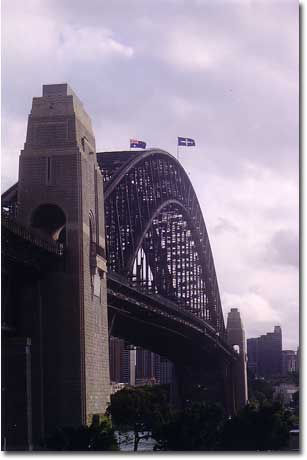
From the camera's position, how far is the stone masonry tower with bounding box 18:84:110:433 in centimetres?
4838

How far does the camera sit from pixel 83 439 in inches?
1705

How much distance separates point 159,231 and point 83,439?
6900 cm

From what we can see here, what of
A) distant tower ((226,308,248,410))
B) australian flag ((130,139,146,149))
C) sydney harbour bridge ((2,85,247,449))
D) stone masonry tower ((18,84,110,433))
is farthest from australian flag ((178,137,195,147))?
distant tower ((226,308,248,410))

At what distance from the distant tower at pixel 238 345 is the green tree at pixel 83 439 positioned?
276 ft

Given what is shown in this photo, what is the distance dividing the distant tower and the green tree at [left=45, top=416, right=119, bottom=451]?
276ft

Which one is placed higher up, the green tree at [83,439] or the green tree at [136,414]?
the green tree at [83,439]

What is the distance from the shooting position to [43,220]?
51.9 metres

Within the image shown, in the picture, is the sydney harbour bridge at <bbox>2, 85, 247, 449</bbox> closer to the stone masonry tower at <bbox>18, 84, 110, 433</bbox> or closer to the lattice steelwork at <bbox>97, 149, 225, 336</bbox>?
the stone masonry tower at <bbox>18, 84, 110, 433</bbox>

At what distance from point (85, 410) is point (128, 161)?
4252cm

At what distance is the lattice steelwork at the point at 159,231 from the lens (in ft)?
275

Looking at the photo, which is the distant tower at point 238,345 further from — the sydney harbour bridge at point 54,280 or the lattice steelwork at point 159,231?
the sydney harbour bridge at point 54,280

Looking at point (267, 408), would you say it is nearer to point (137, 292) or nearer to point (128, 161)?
point (137, 292)

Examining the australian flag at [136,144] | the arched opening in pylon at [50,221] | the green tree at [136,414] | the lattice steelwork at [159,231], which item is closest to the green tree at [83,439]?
the arched opening in pylon at [50,221]

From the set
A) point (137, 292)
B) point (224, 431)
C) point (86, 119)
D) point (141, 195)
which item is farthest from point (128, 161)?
point (224, 431)
